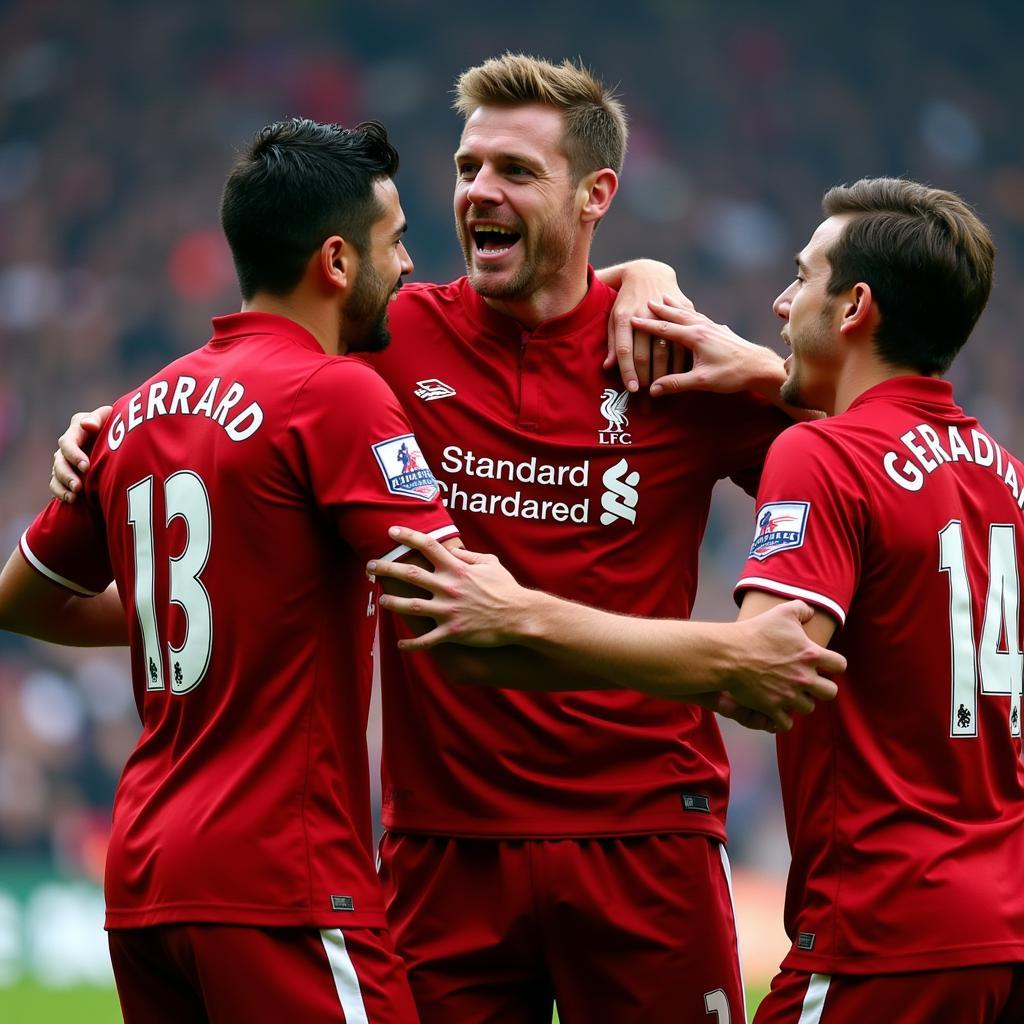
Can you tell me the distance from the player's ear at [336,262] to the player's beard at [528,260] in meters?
0.66

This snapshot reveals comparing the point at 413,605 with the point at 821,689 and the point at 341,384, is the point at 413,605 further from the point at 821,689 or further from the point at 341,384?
the point at 821,689

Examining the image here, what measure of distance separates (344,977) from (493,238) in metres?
1.97

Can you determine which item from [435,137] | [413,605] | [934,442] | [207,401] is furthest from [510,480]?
[435,137]

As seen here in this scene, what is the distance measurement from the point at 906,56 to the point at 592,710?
16.1 meters

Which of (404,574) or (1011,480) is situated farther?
(1011,480)

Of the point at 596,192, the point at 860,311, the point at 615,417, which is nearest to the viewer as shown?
the point at 860,311

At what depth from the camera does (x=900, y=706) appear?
129 inches

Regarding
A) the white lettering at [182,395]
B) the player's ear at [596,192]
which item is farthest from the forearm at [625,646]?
the player's ear at [596,192]

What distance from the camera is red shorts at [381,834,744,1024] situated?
12.5ft

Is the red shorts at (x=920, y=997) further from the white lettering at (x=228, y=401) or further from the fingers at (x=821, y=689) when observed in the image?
the white lettering at (x=228, y=401)

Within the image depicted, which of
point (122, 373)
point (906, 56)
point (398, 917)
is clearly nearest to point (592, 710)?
point (398, 917)

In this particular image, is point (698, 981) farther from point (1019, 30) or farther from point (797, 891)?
point (1019, 30)

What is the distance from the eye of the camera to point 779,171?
57.7 feet

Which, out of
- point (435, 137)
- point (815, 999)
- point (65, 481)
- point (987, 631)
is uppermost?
point (435, 137)
